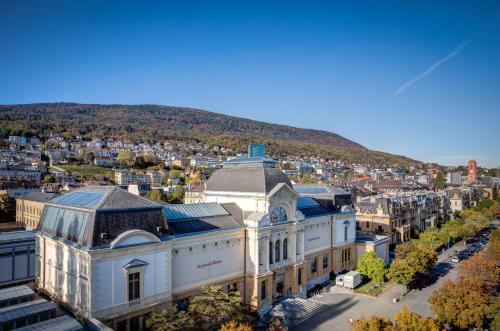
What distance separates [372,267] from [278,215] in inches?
746

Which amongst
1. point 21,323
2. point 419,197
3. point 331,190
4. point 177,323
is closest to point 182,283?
point 177,323

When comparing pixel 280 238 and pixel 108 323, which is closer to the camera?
pixel 108 323

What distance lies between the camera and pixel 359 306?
1751 inches

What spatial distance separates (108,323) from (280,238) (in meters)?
22.0

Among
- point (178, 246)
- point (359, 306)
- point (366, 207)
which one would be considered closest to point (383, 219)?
point (366, 207)

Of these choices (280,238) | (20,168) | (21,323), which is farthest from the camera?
(20,168)

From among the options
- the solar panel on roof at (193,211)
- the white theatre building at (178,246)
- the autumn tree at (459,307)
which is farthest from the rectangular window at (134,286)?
the autumn tree at (459,307)

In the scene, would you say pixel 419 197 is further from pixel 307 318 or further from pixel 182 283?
pixel 182 283

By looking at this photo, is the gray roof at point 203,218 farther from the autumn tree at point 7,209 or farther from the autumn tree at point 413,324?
the autumn tree at point 7,209

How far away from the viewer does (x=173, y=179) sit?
570 ft

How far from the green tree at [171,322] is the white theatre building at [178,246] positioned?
3466mm

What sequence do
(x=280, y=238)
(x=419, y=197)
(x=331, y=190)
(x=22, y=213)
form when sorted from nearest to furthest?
(x=280, y=238), (x=331, y=190), (x=22, y=213), (x=419, y=197)

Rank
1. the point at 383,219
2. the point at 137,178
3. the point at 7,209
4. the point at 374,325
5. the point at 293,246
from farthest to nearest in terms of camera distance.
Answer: the point at 137,178, the point at 7,209, the point at 383,219, the point at 293,246, the point at 374,325

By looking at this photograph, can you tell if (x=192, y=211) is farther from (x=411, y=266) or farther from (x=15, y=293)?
(x=411, y=266)
